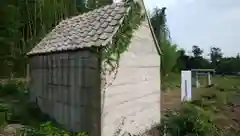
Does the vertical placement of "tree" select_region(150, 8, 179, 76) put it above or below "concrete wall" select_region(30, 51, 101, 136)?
above

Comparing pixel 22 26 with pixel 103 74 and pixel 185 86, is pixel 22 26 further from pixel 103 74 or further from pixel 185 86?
pixel 103 74

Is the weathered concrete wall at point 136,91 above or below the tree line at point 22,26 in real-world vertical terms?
below

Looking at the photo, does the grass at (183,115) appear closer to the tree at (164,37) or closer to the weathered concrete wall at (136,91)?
the weathered concrete wall at (136,91)

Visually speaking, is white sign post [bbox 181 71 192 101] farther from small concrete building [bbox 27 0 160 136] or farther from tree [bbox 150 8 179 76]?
tree [bbox 150 8 179 76]

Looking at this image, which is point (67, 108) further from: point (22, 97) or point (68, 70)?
point (22, 97)

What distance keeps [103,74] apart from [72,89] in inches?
45.6

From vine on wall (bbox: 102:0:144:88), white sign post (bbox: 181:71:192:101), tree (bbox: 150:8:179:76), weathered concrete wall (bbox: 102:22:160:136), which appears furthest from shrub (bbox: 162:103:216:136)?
tree (bbox: 150:8:179:76)

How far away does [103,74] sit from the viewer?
6.19 metres

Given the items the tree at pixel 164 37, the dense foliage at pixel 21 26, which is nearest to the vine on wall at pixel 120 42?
the dense foliage at pixel 21 26

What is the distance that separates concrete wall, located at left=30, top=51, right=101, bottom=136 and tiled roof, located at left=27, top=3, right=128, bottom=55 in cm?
24

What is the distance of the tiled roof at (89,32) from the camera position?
6.55 meters

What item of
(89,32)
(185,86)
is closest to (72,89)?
(89,32)

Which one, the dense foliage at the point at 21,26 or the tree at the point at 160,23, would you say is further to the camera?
the tree at the point at 160,23

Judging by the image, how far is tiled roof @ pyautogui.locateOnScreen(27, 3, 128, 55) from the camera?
6547 millimetres
